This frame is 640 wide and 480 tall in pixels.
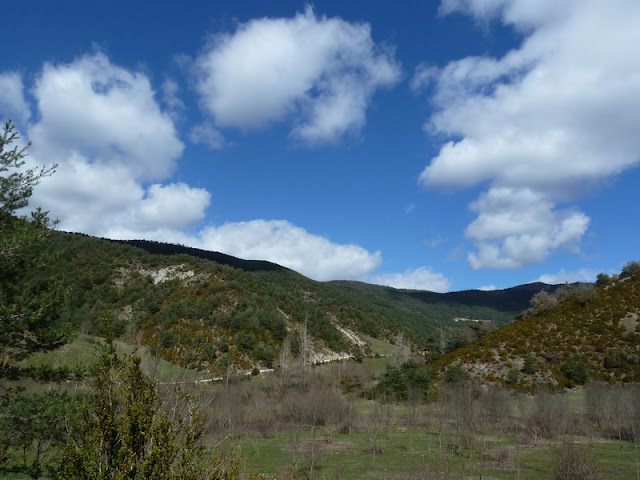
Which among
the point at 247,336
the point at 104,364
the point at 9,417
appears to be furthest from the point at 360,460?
the point at 247,336

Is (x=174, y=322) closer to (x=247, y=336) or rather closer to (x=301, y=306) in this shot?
(x=247, y=336)

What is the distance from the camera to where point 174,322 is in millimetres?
67000

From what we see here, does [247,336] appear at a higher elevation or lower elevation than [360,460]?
higher

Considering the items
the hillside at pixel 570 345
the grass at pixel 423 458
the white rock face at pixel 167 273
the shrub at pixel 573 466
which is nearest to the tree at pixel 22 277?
the grass at pixel 423 458

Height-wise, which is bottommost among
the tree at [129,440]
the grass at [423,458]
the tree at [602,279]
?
the grass at [423,458]

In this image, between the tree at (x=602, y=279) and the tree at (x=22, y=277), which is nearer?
the tree at (x=22, y=277)

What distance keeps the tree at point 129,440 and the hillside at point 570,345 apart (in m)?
43.4

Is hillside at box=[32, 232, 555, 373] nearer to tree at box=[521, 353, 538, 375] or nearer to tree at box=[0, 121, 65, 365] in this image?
tree at box=[521, 353, 538, 375]

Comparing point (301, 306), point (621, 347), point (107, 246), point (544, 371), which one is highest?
point (107, 246)

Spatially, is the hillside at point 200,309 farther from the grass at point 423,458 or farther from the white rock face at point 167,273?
the grass at point 423,458

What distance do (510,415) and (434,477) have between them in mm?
16552

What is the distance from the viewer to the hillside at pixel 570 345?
131 feet

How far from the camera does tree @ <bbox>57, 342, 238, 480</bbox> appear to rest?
479cm

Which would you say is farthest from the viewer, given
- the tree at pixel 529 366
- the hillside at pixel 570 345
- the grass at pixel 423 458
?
the tree at pixel 529 366
